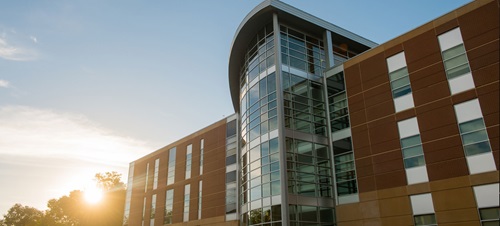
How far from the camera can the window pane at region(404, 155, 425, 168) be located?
2184cm

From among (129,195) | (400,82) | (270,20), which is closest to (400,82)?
(400,82)

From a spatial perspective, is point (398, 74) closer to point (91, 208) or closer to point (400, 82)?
point (400, 82)

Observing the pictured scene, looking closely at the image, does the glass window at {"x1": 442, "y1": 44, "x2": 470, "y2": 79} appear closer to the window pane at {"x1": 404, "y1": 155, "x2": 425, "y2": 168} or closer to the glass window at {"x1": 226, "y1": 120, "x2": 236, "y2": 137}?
the window pane at {"x1": 404, "y1": 155, "x2": 425, "y2": 168}

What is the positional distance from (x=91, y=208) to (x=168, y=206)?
2789 centimetres

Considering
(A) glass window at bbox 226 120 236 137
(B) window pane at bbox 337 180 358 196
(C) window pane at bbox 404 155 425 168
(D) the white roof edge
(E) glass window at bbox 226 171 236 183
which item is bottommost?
(B) window pane at bbox 337 180 358 196

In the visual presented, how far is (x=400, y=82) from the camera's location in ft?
79.2

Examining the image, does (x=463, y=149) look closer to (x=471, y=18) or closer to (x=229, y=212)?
(x=471, y=18)

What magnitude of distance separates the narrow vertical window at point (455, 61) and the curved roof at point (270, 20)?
1090 centimetres

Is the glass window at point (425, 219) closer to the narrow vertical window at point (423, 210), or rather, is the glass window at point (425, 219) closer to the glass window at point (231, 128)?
the narrow vertical window at point (423, 210)

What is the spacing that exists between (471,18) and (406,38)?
4054 mm

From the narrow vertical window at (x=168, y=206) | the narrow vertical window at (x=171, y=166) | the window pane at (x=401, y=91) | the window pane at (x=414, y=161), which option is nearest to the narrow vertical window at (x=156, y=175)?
the narrow vertical window at (x=171, y=166)

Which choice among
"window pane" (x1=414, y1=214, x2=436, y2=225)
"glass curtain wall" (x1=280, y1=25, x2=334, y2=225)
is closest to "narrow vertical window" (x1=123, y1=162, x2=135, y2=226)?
"glass curtain wall" (x1=280, y1=25, x2=334, y2=225)

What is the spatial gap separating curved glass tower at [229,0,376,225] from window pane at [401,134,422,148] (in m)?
4.25

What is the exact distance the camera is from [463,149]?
2011cm
